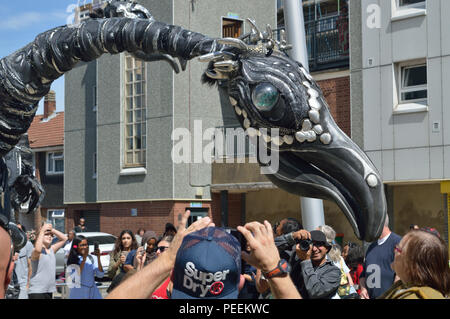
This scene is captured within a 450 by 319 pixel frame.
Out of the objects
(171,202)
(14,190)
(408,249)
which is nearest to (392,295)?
(408,249)

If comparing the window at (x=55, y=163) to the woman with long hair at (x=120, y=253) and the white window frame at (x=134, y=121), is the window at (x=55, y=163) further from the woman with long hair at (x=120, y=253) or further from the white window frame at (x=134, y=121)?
the woman with long hair at (x=120, y=253)

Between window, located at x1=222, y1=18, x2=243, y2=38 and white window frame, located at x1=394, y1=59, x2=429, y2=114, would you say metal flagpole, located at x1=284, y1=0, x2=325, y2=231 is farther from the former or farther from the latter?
window, located at x1=222, y1=18, x2=243, y2=38

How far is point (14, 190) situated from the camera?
15.8 feet

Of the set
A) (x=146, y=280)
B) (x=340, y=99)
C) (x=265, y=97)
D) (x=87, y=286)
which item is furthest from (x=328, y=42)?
(x=146, y=280)

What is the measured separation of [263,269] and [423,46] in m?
16.0

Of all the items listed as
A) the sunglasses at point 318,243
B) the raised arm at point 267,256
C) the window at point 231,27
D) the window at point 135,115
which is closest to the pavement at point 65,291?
the sunglasses at point 318,243

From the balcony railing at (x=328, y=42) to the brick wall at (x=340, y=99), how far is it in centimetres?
48

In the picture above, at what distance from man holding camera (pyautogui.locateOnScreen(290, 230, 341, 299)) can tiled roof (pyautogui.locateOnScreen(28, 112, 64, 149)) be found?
25791 mm

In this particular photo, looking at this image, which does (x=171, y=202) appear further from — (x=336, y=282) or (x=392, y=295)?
(x=392, y=295)

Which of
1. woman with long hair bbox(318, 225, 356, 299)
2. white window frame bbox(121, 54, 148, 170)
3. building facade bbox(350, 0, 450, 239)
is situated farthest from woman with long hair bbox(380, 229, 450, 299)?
white window frame bbox(121, 54, 148, 170)

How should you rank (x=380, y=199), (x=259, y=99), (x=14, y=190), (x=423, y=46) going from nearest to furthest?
(x=380, y=199), (x=259, y=99), (x=14, y=190), (x=423, y=46)

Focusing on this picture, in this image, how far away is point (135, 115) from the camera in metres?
24.0

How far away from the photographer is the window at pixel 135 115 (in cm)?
2356

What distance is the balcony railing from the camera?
19938 millimetres
